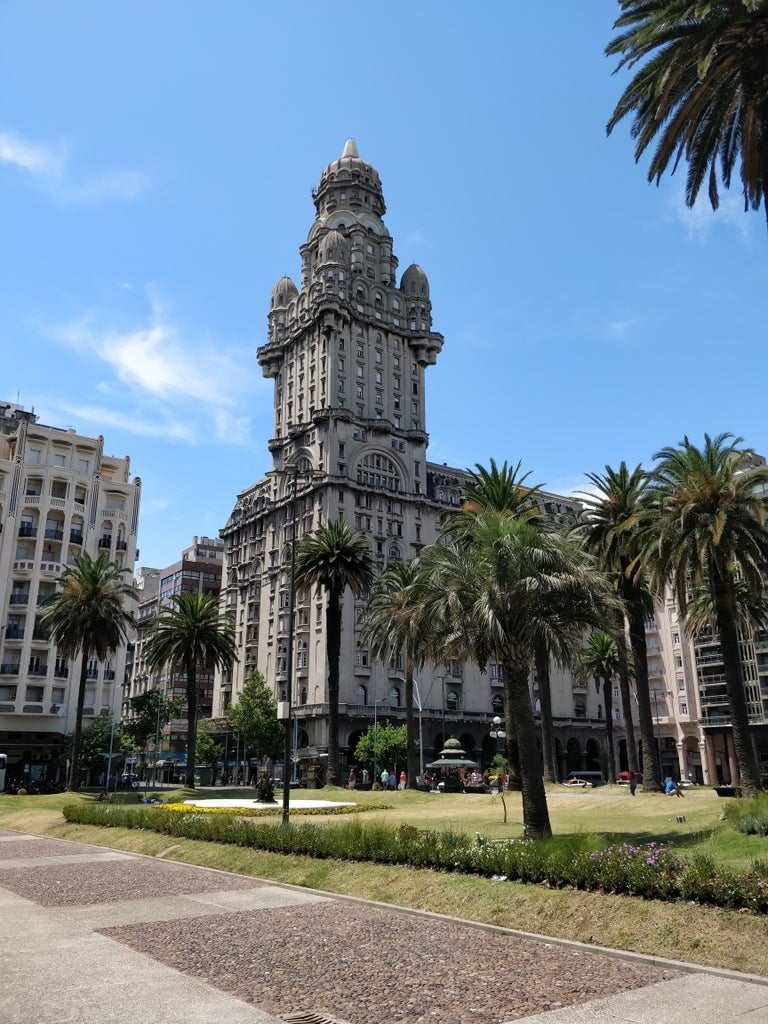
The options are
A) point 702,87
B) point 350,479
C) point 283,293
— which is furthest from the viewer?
point 283,293

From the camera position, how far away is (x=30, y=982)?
9969 mm

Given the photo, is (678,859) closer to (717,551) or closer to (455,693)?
(717,551)

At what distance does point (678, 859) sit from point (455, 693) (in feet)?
266

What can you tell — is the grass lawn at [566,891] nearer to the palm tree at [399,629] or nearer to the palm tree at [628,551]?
the palm tree at [628,551]

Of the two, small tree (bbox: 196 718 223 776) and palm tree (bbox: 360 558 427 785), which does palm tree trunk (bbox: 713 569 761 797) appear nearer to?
palm tree (bbox: 360 558 427 785)

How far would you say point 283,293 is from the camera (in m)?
110

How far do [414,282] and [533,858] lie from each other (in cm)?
10031

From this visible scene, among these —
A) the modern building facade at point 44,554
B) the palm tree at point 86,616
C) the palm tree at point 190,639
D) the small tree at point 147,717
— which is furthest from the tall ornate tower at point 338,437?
the palm tree at point 86,616

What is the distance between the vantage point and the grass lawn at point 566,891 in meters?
11.2

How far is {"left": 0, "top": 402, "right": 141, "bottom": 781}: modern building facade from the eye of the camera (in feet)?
234

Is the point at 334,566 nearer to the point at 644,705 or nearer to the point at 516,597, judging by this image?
the point at 644,705

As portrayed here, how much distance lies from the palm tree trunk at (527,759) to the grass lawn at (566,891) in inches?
38.6

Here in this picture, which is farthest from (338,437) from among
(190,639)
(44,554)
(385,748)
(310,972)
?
(310,972)

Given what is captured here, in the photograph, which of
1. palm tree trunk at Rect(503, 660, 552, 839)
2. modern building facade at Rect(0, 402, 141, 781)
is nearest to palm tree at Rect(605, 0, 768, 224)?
palm tree trunk at Rect(503, 660, 552, 839)
